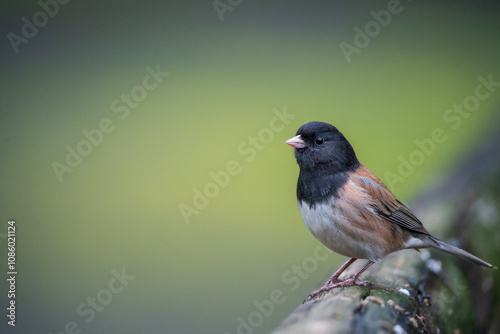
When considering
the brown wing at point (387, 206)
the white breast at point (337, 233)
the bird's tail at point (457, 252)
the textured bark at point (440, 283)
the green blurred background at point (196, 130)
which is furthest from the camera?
the green blurred background at point (196, 130)

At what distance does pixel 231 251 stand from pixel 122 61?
3039 mm

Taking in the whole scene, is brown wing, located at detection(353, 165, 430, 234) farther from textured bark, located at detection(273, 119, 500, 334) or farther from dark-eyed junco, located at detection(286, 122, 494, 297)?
textured bark, located at detection(273, 119, 500, 334)

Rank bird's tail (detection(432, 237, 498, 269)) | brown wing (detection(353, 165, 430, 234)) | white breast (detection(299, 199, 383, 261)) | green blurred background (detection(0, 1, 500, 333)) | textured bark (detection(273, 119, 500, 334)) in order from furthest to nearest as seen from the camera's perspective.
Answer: green blurred background (detection(0, 1, 500, 333))
brown wing (detection(353, 165, 430, 234))
white breast (detection(299, 199, 383, 261))
bird's tail (detection(432, 237, 498, 269))
textured bark (detection(273, 119, 500, 334))

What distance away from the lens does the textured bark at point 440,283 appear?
4.07 feet

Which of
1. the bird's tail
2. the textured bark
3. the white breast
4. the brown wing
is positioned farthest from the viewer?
the brown wing

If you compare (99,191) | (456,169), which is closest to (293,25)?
(99,191)

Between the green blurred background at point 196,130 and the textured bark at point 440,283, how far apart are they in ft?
2.21

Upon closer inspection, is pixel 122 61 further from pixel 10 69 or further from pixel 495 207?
pixel 495 207

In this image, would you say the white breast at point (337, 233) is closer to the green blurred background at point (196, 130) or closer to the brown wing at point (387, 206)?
the brown wing at point (387, 206)

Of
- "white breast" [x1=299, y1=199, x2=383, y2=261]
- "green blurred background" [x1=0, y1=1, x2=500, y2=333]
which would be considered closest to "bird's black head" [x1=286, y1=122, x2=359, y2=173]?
"white breast" [x1=299, y1=199, x2=383, y2=261]

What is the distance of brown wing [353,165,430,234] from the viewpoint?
207cm

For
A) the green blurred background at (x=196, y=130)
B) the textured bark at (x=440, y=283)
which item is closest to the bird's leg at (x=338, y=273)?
the textured bark at (x=440, y=283)

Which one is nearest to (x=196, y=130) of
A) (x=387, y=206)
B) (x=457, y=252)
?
(x=387, y=206)

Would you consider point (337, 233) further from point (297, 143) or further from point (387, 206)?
point (297, 143)
